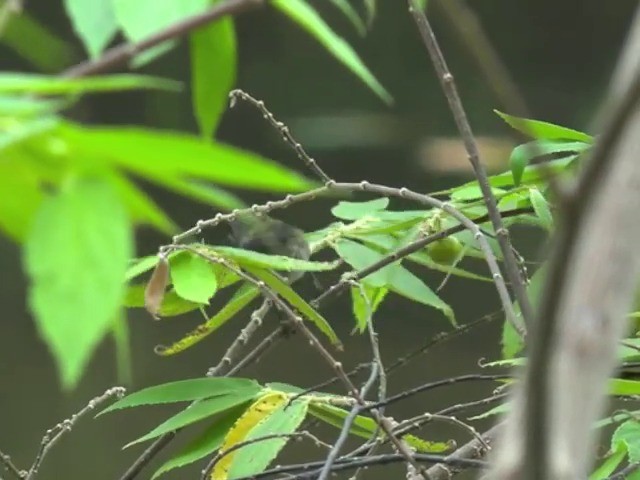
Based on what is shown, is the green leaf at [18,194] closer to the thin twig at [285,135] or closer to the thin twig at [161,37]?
the thin twig at [161,37]

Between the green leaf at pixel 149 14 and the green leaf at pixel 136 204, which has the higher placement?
the green leaf at pixel 149 14

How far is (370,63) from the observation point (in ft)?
10.2

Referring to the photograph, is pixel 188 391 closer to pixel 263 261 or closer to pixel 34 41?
pixel 263 261

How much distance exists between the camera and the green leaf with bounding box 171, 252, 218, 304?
40cm

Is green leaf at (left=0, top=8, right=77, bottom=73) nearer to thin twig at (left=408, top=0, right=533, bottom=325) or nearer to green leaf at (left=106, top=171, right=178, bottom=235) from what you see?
green leaf at (left=106, top=171, right=178, bottom=235)

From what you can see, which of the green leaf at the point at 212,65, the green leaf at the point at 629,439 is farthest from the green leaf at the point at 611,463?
the green leaf at the point at 212,65

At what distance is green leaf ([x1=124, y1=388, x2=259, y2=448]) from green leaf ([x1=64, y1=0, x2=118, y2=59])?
23 centimetres

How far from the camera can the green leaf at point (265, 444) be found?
16.2 inches

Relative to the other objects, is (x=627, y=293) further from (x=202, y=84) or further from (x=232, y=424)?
(x=232, y=424)

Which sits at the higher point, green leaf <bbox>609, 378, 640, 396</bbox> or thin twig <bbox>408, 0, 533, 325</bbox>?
thin twig <bbox>408, 0, 533, 325</bbox>


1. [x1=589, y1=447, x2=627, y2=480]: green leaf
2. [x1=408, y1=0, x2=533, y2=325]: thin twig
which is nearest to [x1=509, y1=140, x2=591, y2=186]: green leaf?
[x1=408, y1=0, x2=533, y2=325]: thin twig

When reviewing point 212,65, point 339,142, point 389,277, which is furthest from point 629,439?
point 339,142

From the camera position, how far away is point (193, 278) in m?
0.41

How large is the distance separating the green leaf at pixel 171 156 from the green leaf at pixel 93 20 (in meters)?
0.05
